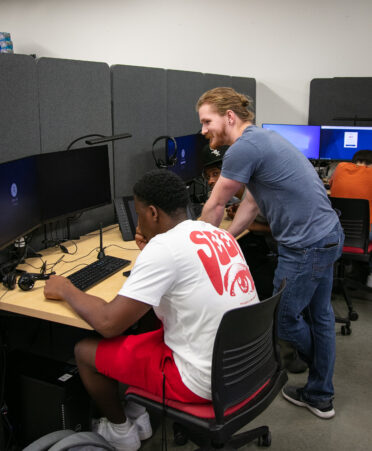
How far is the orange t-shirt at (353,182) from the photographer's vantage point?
2.97m

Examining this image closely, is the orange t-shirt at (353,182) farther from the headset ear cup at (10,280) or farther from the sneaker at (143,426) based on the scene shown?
the headset ear cup at (10,280)

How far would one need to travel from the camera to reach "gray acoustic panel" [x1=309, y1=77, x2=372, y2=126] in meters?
4.23

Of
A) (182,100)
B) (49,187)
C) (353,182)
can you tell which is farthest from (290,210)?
(182,100)

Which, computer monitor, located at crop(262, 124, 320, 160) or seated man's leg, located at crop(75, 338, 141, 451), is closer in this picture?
seated man's leg, located at crop(75, 338, 141, 451)

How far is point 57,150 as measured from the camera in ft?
7.08

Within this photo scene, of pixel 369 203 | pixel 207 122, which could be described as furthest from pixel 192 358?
pixel 369 203

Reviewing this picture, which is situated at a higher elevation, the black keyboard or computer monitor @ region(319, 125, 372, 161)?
computer monitor @ region(319, 125, 372, 161)

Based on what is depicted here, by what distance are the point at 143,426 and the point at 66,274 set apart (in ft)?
2.17

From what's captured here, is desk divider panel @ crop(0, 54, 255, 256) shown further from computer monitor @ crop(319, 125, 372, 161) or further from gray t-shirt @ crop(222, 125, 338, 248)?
computer monitor @ crop(319, 125, 372, 161)

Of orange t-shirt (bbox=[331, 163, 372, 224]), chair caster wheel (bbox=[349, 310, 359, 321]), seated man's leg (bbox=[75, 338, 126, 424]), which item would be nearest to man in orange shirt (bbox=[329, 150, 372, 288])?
orange t-shirt (bbox=[331, 163, 372, 224])

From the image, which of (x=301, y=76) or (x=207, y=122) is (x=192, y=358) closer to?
(x=207, y=122)

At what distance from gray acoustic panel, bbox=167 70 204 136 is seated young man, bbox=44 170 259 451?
1.64 m

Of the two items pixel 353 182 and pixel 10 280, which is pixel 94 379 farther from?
pixel 353 182

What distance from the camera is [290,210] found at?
1822mm
